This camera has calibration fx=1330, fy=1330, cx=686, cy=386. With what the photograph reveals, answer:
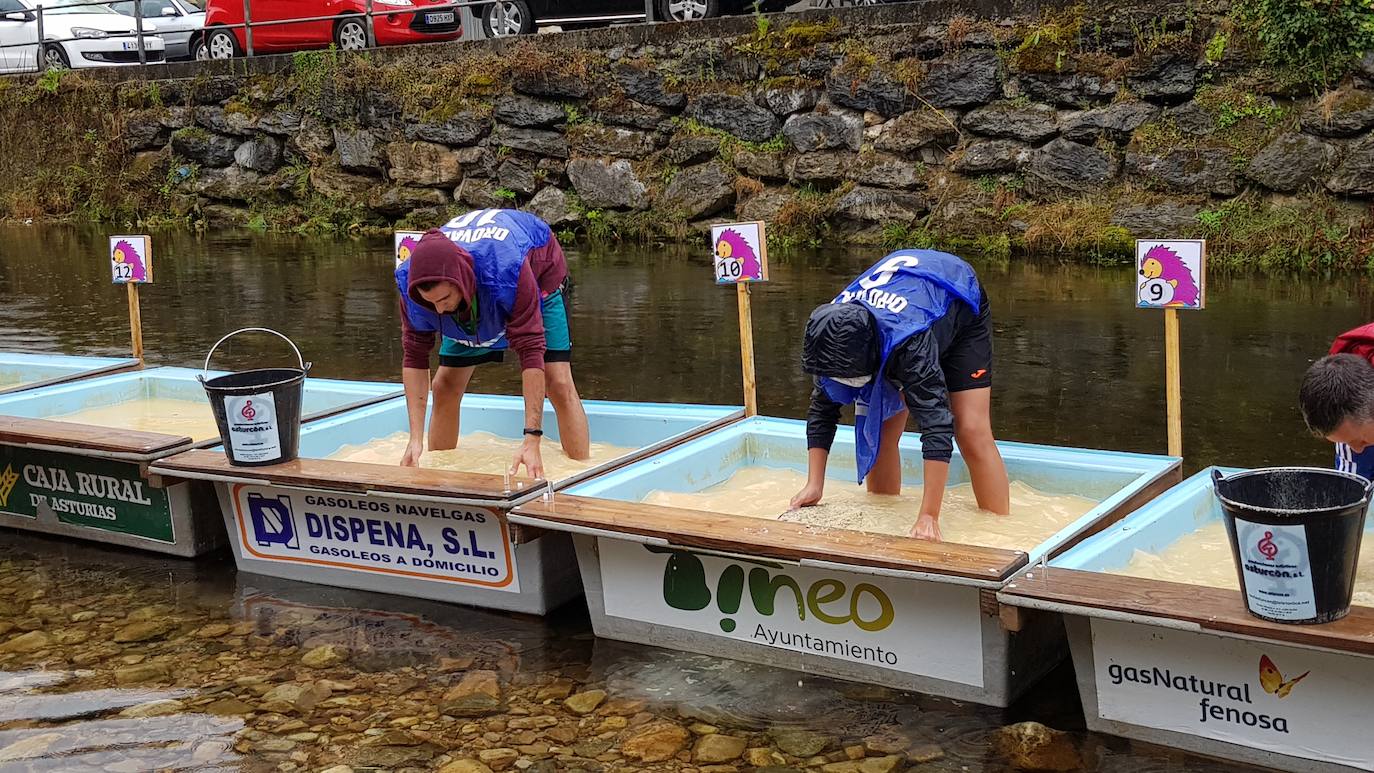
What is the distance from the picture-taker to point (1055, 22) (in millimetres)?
11680

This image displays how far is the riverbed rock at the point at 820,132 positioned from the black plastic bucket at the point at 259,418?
28.0 feet

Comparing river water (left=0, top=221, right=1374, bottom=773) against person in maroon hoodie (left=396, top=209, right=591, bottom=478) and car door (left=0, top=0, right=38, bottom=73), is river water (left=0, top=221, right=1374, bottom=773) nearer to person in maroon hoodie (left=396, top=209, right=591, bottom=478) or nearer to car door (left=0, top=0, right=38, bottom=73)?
person in maroon hoodie (left=396, top=209, right=591, bottom=478)

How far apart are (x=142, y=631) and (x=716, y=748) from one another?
2.16 m

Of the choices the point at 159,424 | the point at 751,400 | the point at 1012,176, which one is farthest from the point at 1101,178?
the point at 159,424

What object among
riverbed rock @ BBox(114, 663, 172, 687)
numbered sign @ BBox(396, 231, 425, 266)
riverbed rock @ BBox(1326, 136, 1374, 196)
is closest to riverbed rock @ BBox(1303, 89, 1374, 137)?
riverbed rock @ BBox(1326, 136, 1374, 196)

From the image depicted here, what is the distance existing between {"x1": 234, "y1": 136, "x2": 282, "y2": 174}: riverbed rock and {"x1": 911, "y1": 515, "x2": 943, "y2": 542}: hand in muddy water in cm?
1398

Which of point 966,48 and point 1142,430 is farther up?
point 966,48

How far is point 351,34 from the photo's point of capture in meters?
15.9

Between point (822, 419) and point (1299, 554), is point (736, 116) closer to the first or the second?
point (822, 419)

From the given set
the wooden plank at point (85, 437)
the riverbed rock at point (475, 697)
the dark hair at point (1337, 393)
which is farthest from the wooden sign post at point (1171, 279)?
the wooden plank at point (85, 437)

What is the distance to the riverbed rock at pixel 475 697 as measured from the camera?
12.5 feet

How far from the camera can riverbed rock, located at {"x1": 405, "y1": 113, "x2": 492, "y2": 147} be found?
14.4 m

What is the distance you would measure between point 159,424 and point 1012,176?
7.86 m

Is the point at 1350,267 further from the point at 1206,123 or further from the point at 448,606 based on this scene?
the point at 448,606
